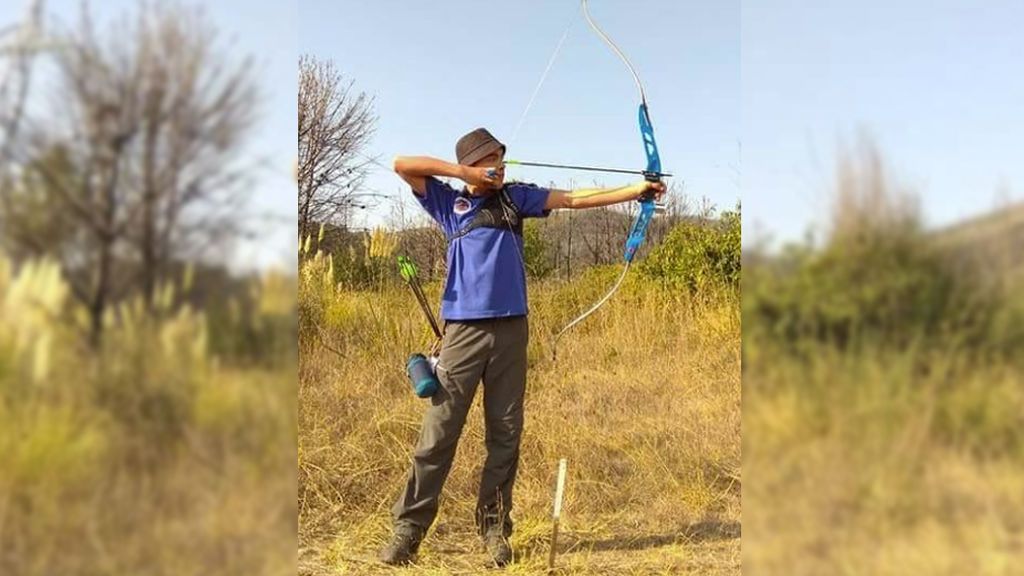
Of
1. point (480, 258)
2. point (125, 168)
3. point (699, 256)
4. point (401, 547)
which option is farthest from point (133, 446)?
point (699, 256)

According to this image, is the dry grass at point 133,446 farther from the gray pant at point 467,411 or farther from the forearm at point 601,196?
the forearm at point 601,196

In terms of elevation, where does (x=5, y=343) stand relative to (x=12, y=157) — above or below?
below

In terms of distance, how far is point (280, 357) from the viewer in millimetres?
1088

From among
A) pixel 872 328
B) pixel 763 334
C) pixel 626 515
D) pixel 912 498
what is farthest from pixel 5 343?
pixel 626 515

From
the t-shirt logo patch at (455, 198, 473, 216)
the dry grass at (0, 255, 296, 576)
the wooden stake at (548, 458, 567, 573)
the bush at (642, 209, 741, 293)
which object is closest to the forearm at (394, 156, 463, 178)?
the t-shirt logo patch at (455, 198, 473, 216)

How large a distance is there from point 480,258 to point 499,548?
1.01 metres

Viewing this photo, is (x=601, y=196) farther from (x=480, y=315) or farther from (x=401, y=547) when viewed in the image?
(x=401, y=547)

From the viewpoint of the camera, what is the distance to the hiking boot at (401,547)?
2.27 m

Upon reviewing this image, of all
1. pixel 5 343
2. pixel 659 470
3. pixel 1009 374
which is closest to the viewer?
pixel 5 343

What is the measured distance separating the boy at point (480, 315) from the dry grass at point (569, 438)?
0.87ft

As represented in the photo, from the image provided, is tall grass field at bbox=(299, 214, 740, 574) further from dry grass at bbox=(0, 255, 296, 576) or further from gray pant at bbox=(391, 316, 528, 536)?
dry grass at bbox=(0, 255, 296, 576)

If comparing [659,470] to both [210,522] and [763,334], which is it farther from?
[210,522]

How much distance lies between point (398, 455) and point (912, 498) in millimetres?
2383

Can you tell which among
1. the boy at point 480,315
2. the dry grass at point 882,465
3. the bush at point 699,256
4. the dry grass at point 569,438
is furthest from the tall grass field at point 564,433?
the dry grass at point 882,465
